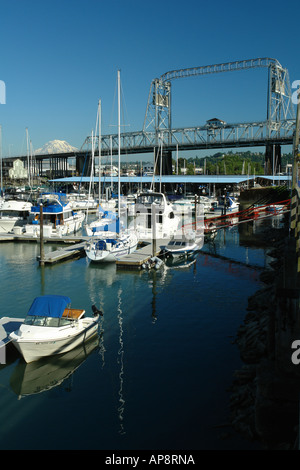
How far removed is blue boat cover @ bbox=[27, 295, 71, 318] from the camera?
52.9 feet

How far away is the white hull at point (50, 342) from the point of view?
15281mm

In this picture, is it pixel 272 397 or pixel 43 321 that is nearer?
pixel 272 397

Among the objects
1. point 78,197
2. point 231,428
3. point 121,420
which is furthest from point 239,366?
point 78,197

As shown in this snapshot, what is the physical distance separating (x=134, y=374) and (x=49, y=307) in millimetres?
4366

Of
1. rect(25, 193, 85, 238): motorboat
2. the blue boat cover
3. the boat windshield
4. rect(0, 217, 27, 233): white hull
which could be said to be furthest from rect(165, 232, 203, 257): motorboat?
rect(0, 217, 27, 233): white hull

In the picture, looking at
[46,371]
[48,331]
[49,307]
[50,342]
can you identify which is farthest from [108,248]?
[46,371]

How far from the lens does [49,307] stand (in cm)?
1622

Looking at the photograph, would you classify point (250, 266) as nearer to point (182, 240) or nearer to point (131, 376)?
point (182, 240)

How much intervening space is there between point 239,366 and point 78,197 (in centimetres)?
7636

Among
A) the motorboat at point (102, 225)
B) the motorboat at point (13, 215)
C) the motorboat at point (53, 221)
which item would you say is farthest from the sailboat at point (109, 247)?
the motorboat at point (13, 215)

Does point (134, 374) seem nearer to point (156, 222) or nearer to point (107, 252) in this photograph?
point (107, 252)

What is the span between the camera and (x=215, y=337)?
17.9 metres

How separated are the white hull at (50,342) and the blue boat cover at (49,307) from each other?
1.98ft
